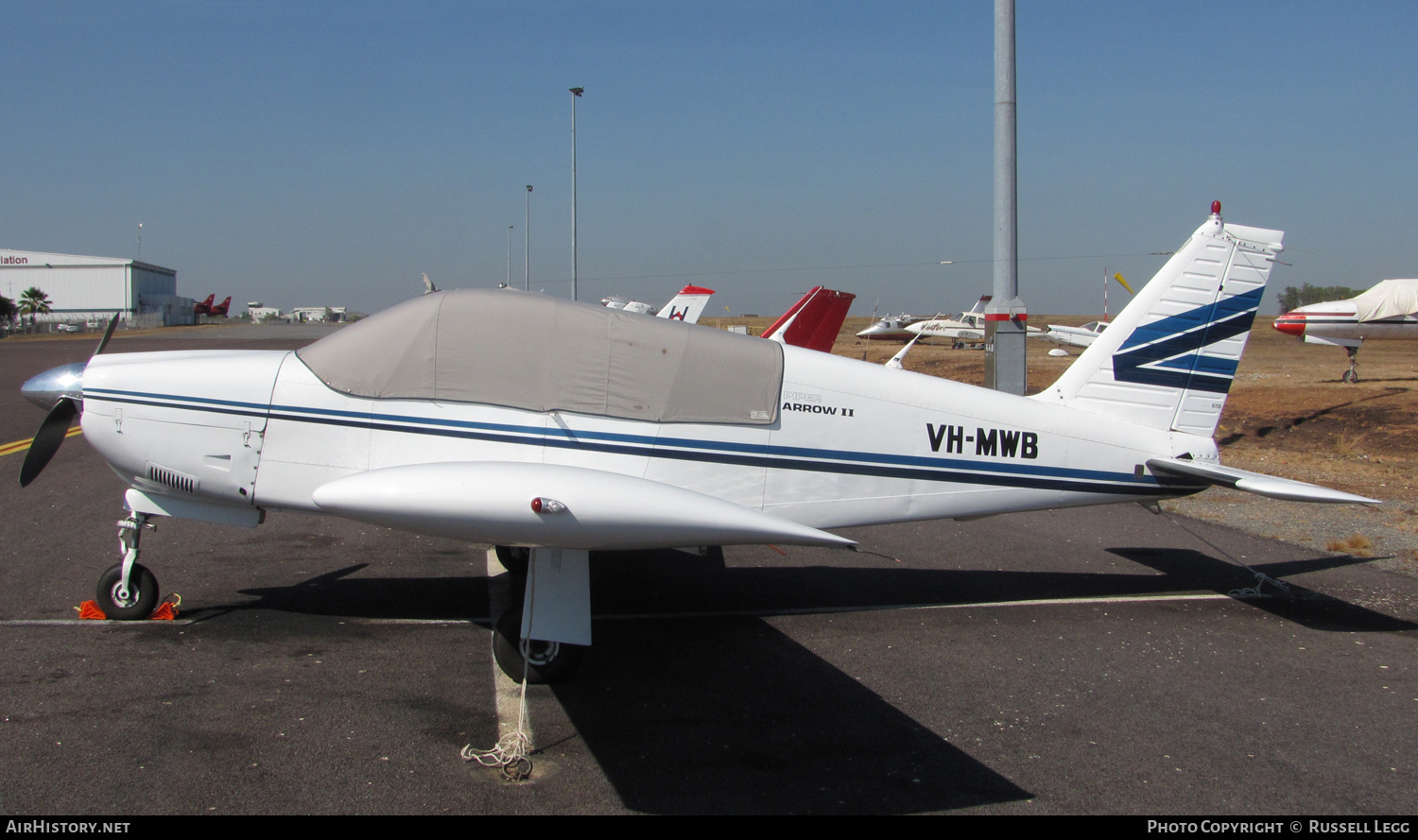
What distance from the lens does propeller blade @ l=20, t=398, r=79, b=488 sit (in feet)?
17.9

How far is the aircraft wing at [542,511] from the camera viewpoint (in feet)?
13.7

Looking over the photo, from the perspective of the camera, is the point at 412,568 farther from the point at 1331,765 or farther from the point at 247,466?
the point at 1331,765

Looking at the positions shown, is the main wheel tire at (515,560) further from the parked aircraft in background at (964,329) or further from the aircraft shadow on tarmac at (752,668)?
the parked aircraft in background at (964,329)

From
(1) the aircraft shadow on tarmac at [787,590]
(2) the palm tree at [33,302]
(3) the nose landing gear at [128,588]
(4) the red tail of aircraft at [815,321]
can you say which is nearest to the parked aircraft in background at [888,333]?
(4) the red tail of aircraft at [815,321]

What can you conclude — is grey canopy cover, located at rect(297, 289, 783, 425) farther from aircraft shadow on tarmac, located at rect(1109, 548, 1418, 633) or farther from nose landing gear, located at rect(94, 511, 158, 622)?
aircraft shadow on tarmac, located at rect(1109, 548, 1418, 633)

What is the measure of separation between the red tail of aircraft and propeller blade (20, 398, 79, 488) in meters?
12.7

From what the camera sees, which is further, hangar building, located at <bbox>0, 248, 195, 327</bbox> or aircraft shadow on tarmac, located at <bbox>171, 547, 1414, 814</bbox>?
hangar building, located at <bbox>0, 248, 195, 327</bbox>

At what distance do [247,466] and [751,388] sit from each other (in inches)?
118

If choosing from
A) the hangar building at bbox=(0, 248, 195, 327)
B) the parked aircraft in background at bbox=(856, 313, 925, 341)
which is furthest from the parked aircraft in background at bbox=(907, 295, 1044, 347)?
the hangar building at bbox=(0, 248, 195, 327)

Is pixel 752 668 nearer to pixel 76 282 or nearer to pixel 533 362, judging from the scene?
pixel 533 362

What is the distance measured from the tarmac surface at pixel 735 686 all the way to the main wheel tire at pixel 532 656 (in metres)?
0.10

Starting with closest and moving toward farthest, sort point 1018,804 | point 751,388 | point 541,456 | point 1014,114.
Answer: point 1018,804 → point 541,456 → point 751,388 → point 1014,114
